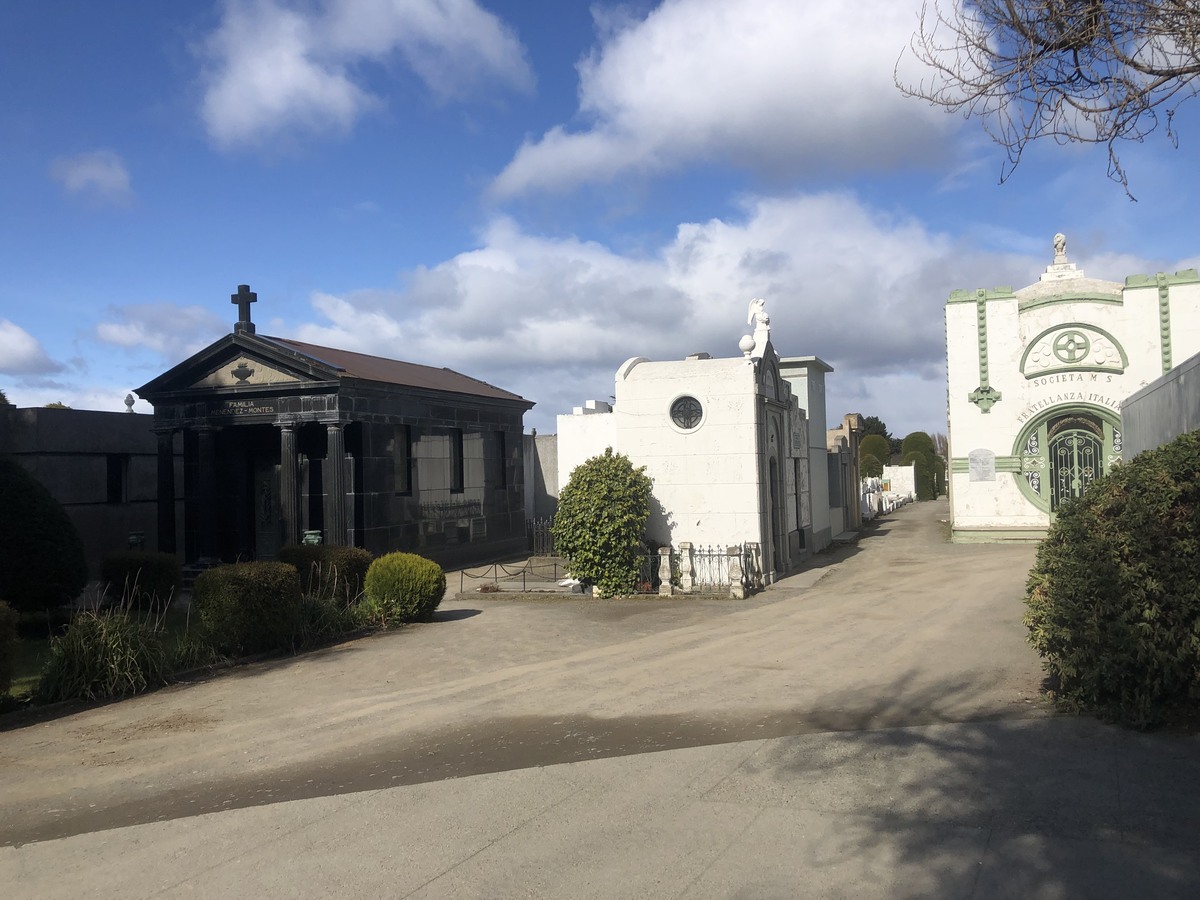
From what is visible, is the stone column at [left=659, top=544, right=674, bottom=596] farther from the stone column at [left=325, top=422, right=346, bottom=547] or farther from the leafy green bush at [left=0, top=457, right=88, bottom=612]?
the leafy green bush at [left=0, top=457, right=88, bottom=612]

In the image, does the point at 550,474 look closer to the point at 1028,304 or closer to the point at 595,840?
the point at 1028,304

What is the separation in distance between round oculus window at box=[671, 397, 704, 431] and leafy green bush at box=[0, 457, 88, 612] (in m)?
10.3

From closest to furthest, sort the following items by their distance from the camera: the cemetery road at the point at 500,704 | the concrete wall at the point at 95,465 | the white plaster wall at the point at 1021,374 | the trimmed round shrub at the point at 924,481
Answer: the cemetery road at the point at 500,704 → the concrete wall at the point at 95,465 → the white plaster wall at the point at 1021,374 → the trimmed round shrub at the point at 924,481

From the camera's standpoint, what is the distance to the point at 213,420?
62.7 feet

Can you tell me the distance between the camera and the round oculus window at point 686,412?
704 inches

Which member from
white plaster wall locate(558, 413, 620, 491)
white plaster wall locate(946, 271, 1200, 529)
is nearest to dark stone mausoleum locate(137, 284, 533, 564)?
white plaster wall locate(558, 413, 620, 491)

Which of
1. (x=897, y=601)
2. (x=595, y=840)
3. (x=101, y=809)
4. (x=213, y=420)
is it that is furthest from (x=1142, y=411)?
(x=213, y=420)

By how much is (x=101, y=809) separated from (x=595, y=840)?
3.66 m

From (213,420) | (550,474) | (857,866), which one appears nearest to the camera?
(857,866)

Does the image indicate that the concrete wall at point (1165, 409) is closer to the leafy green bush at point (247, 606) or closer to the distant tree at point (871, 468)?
the leafy green bush at point (247, 606)

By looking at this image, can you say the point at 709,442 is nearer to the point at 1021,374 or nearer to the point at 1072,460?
the point at 1021,374

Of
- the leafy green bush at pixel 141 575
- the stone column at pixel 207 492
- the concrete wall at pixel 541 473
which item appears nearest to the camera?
the leafy green bush at pixel 141 575

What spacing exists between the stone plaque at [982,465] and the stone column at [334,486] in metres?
16.0

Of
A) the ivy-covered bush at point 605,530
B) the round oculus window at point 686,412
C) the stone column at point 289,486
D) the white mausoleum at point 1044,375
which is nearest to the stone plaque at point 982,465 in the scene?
the white mausoleum at point 1044,375
